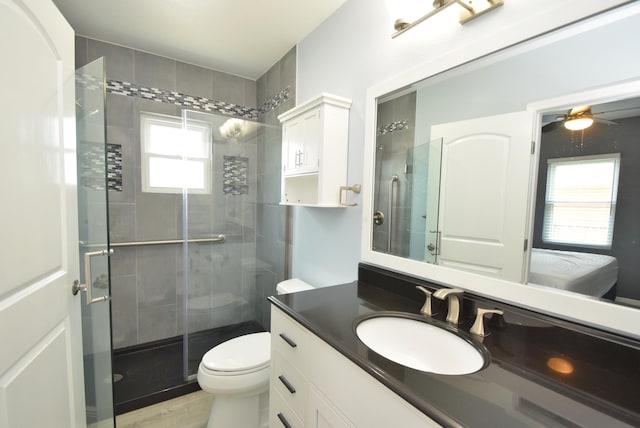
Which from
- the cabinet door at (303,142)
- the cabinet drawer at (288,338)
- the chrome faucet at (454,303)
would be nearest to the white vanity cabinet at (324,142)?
the cabinet door at (303,142)

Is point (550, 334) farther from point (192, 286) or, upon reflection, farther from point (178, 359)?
point (178, 359)

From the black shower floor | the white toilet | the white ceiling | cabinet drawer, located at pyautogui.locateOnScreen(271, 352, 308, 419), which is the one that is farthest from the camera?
the black shower floor

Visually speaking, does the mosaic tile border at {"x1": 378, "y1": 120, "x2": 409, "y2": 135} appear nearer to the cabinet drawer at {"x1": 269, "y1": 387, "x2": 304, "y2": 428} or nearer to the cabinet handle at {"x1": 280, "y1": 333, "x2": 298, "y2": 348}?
the cabinet handle at {"x1": 280, "y1": 333, "x2": 298, "y2": 348}

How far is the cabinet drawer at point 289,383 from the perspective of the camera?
100cm

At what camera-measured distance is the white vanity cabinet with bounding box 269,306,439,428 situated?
2.22 feet

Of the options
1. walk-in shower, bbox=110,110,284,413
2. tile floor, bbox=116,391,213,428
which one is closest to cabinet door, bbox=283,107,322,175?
walk-in shower, bbox=110,110,284,413

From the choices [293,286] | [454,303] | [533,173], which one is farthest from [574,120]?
[293,286]

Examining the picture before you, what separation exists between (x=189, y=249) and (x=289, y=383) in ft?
4.92

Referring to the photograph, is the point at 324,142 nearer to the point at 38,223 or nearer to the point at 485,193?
the point at 485,193

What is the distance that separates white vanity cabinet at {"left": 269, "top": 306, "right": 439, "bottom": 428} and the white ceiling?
5.79ft

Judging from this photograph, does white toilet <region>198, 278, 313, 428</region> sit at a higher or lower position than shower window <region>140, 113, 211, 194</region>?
lower

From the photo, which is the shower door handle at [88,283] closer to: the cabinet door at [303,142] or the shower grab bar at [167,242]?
the shower grab bar at [167,242]

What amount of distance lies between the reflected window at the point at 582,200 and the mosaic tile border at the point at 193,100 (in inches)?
75.9

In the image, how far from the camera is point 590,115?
789 mm
